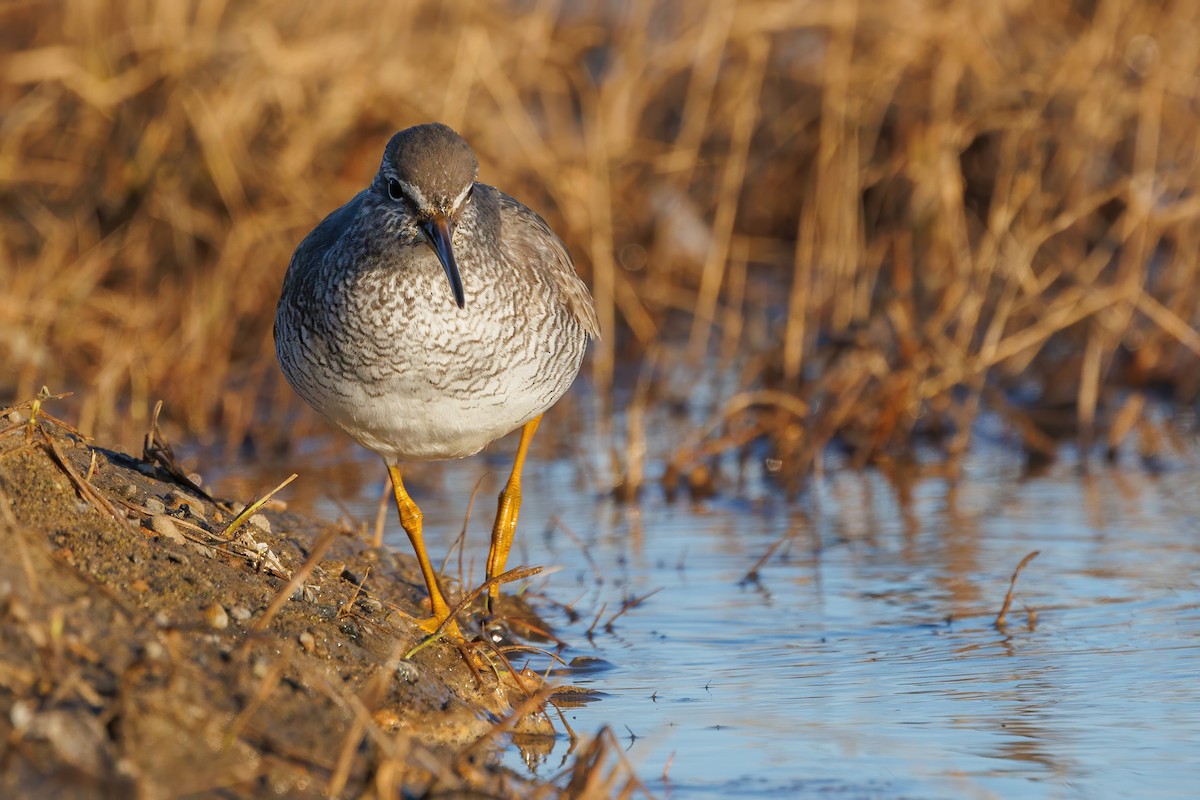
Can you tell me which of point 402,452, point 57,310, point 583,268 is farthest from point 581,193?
point 402,452

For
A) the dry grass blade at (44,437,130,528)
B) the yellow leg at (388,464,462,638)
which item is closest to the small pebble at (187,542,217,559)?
the dry grass blade at (44,437,130,528)

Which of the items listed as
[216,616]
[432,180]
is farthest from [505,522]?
[216,616]

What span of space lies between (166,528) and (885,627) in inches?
95.1

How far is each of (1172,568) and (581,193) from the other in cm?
443

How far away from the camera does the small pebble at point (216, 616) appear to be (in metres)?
4.16

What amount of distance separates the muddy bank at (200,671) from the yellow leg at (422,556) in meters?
0.25

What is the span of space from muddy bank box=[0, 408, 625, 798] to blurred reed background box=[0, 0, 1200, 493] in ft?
9.07

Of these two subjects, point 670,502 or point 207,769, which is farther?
Result: point 670,502

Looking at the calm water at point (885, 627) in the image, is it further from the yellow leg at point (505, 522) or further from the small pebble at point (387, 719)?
the small pebble at point (387, 719)

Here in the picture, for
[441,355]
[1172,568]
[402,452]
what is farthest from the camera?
[1172,568]

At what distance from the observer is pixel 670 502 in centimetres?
739

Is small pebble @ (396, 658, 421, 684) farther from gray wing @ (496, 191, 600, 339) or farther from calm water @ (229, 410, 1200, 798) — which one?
gray wing @ (496, 191, 600, 339)

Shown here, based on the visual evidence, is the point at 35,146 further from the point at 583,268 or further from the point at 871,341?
the point at 871,341

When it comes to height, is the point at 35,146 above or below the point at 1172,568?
above
